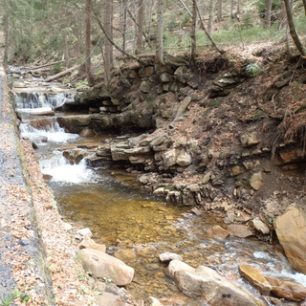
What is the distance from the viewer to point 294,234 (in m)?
7.57

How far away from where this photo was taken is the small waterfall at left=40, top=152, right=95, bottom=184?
11773 mm

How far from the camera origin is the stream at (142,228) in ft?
22.8

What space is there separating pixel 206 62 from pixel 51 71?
67.9 ft

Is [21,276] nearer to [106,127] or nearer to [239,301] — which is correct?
[239,301]

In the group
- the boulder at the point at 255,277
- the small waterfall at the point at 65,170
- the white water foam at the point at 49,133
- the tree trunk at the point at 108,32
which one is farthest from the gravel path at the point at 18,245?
the tree trunk at the point at 108,32

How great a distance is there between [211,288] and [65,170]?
25.0 feet

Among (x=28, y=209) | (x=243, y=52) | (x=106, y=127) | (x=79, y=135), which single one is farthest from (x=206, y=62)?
(x=28, y=209)

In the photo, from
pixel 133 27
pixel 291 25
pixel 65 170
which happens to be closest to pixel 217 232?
pixel 291 25

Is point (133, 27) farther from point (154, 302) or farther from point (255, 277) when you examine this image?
point (154, 302)

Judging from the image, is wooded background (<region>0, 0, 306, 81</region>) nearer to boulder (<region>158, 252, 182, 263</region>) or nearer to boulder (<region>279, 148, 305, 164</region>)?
boulder (<region>279, 148, 305, 164</region>)

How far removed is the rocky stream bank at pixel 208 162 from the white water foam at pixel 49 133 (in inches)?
2.2

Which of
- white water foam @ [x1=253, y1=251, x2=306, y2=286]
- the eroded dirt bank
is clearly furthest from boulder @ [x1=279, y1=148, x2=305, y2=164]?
white water foam @ [x1=253, y1=251, x2=306, y2=286]

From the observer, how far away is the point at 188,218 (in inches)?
362

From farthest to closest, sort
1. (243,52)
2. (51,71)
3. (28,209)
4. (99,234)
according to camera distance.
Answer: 1. (51,71)
2. (243,52)
3. (99,234)
4. (28,209)
